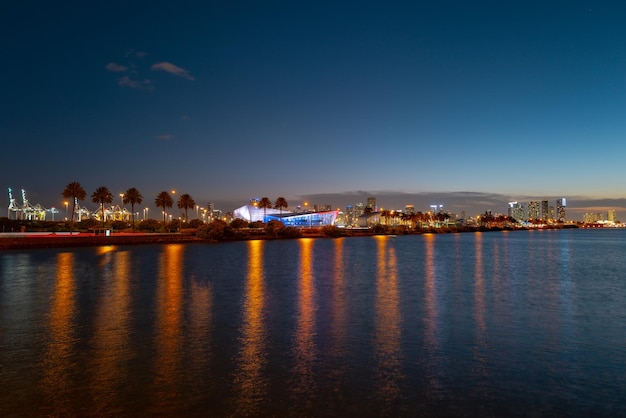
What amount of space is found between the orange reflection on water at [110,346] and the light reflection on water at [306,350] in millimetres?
63

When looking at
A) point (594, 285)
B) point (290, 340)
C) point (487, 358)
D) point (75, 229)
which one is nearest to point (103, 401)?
point (290, 340)

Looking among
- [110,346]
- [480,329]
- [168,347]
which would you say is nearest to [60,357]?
[110,346]

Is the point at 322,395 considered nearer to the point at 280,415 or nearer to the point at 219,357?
the point at 280,415

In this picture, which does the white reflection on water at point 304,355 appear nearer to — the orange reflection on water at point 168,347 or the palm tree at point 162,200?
the orange reflection on water at point 168,347

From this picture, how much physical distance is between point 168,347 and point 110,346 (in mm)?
1985

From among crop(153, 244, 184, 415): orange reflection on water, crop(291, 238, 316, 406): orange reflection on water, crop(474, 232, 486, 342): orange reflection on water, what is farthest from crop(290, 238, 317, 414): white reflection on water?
crop(474, 232, 486, 342): orange reflection on water

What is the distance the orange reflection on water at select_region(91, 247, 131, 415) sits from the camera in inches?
420

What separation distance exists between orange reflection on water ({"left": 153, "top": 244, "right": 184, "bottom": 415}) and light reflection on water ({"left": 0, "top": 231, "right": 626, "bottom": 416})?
61mm

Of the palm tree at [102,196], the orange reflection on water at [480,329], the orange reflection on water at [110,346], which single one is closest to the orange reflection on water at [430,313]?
the orange reflection on water at [480,329]

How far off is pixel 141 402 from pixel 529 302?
72.7 feet

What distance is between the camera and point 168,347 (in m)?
15.0

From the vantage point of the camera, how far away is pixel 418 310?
2228 cm

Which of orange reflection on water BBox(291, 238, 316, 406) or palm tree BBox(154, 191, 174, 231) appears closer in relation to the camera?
orange reflection on water BBox(291, 238, 316, 406)

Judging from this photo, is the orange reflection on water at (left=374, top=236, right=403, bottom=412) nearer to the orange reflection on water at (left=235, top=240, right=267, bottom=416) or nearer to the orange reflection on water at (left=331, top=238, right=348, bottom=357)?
the orange reflection on water at (left=331, top=238, right=348, bottom=357)
